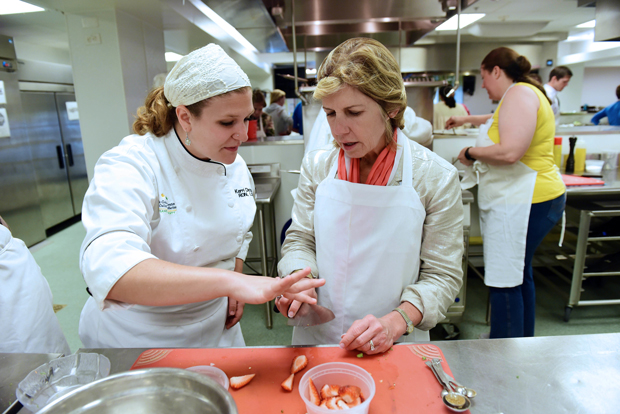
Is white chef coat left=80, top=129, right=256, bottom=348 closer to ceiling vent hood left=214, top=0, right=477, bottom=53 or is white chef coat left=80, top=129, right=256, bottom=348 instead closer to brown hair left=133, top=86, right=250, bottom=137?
brown hair left=133, top=86, right=250, bottom=137

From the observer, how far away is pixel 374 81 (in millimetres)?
1111

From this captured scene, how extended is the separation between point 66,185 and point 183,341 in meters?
5.23

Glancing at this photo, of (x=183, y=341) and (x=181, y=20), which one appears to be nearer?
(x=183, y=341)

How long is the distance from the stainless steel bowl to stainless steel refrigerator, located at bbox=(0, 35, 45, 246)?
14.9 ft

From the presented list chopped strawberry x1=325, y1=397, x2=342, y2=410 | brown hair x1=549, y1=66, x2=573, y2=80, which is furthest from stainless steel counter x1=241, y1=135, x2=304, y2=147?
brown hair x1=549, y1=66, x2=573, y2=80

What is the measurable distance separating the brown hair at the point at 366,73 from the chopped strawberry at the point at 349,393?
0.79 m

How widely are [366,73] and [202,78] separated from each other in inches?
18.3

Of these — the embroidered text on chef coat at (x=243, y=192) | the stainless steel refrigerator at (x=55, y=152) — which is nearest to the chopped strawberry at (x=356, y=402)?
the embroidered text on chef coat at (x=243, y=192)

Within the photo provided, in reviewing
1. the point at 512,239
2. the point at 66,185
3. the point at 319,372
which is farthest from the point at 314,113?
the point at 66,185

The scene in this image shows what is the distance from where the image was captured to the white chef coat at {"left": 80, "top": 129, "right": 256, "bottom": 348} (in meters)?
0.99

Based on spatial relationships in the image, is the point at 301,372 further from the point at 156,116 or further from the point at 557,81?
the point at 557,81

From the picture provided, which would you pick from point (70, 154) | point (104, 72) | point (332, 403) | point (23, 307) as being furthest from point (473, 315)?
point (70, 154)

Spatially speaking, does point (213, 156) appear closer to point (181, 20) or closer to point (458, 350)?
point (458, 350)

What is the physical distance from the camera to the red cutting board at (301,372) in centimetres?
83
